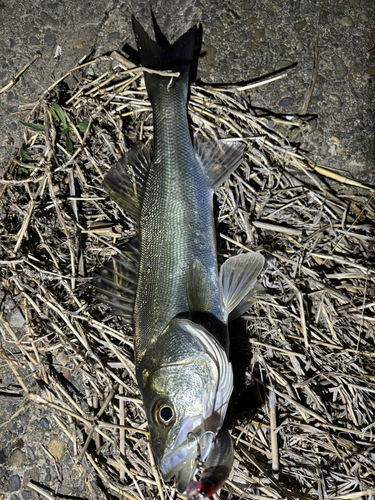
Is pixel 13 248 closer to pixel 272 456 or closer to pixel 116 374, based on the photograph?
pixel 116 374

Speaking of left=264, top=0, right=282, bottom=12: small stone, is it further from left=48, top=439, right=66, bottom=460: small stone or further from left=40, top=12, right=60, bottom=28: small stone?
left=48, top=439, right=66, bottom=460: small stone

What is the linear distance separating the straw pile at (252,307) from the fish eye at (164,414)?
71 cm

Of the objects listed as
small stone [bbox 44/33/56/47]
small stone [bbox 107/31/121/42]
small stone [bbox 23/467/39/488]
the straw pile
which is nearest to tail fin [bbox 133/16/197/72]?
the straw pile

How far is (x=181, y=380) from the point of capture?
2342 mm

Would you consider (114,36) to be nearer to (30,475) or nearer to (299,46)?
(299,46)

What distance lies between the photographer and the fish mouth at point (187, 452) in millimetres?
2199

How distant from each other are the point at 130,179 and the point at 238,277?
1.04 m

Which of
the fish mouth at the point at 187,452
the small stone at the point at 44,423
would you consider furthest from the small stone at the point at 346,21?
the small stone at the point at 44,423

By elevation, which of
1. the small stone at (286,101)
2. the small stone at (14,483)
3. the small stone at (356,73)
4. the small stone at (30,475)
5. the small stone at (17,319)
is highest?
the small stone at (356,73)

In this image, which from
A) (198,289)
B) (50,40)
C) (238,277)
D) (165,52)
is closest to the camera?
(198,289)

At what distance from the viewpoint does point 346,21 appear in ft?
10.9

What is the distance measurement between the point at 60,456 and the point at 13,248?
1590 mm

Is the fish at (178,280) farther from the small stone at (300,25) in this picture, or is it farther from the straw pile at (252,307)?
the small stone at (300,25)

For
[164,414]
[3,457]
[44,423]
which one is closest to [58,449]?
[44,423]
